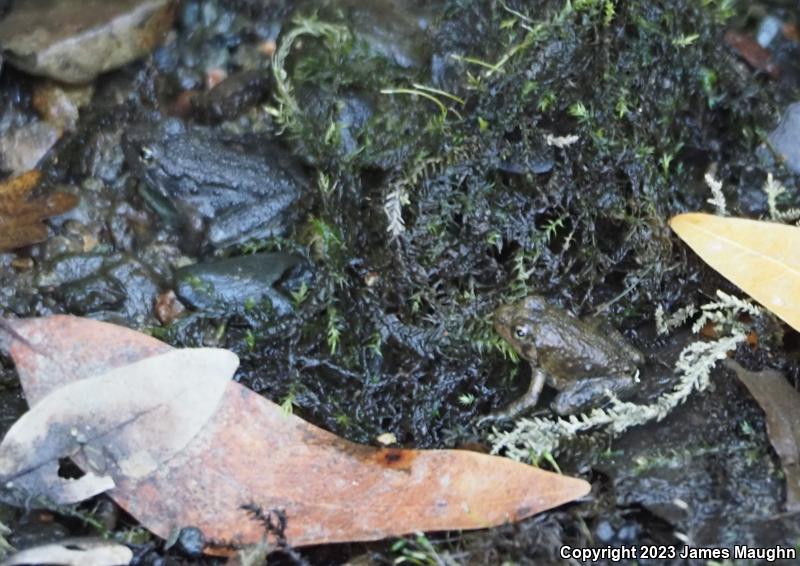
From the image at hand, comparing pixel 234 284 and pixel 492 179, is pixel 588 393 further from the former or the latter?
pixel 234 284

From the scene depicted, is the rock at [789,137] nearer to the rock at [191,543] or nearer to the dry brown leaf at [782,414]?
the dry brown leaf at [782,414]

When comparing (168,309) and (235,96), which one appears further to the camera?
(235,96)

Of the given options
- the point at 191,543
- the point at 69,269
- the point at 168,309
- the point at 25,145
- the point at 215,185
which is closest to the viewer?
the point at 191,543

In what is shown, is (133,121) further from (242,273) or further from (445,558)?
(445,558)

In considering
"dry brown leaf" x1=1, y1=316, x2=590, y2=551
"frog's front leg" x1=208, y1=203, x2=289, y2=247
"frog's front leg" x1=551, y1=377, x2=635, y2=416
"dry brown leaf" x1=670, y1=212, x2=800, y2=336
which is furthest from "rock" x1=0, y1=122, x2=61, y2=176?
"dry brown leaf" x1=670, y1=212, x2=800, y2=336

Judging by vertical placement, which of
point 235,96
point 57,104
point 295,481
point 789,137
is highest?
point 789,137

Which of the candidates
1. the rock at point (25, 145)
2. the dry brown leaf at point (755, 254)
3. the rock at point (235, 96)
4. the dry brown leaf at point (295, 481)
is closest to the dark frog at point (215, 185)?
the rock at point (235, 96)


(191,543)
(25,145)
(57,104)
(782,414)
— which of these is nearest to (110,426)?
(191,543)
